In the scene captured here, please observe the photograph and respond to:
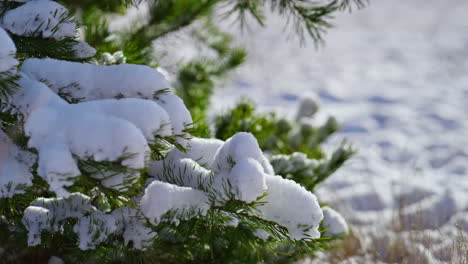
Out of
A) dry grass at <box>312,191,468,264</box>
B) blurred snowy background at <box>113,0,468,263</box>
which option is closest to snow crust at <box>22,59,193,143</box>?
blurred snowy background at <box>113,0,468,263</box>

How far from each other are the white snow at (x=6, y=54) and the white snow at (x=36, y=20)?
8.1 inches

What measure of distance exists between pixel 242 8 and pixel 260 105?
15.5 feet

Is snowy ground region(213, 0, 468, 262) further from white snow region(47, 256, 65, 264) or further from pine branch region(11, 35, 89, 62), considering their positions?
white snow region(47, 256, 65, 264)

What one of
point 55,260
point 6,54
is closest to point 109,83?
point 6,54

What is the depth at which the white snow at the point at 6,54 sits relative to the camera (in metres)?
0.72

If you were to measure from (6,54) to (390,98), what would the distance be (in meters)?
6.47

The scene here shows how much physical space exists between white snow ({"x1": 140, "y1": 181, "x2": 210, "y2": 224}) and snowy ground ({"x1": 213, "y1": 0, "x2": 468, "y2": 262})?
3.69 feet

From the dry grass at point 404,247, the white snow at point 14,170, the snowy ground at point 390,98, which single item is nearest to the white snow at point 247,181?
the white snow at point 14,170

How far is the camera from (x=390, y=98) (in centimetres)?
643

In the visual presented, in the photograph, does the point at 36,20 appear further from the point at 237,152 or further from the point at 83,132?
the point at 237,152

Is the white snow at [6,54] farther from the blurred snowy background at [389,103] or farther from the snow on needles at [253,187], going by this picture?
the blurred snowy background at [389,103]

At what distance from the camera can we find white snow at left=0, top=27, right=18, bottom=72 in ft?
2.35

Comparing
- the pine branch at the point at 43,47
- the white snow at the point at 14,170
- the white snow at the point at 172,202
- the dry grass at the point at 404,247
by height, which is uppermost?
the pine branch at the point at 43,47

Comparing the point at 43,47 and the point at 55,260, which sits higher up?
the point at 43,47
